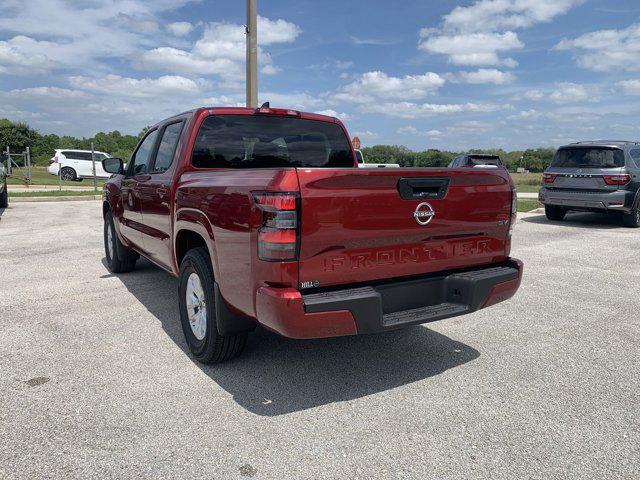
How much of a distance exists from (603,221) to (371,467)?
40.4 ft

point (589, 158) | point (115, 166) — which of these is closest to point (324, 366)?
point (115, 166)

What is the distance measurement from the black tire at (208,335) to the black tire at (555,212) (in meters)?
10.8

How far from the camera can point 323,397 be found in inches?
125

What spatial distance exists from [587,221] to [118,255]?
36.4ft

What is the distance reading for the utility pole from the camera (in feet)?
37.3

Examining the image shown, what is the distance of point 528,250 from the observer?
841cm

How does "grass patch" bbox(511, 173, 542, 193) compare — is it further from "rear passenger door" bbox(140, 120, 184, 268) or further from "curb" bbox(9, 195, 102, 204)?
"rear passenger door" bbox(140, 120, 184, 268)

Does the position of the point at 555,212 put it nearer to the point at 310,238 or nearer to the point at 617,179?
the point at 617,179

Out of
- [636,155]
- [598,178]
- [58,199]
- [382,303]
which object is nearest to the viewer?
[382,303]

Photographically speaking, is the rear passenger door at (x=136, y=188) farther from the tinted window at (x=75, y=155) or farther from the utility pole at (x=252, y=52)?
the tinted window at (x=75, y=155)

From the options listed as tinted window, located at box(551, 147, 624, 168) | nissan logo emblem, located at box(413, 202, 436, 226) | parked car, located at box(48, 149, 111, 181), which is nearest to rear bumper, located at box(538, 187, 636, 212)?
tinted window, located at box(551, 147, 624, 168)

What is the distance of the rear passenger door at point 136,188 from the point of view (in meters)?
5.08

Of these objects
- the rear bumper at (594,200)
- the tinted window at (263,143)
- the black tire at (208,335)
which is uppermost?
the tinted window at (263,143)

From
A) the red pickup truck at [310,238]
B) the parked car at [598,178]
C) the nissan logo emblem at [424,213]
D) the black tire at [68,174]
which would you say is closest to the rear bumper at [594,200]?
the parked car at [598,178]
